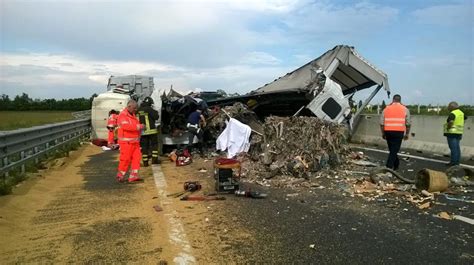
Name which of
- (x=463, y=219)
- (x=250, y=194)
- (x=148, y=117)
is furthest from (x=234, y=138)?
(x=463, y=219)

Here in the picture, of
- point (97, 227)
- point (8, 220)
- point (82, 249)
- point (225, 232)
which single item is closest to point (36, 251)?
point (82, 249)

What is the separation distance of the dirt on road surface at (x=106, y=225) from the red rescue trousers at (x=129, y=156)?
0.37m

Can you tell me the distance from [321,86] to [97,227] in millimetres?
7069

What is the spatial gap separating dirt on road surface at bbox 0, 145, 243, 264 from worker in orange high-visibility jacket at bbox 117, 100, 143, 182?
375 mm

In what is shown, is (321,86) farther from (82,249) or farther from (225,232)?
(82,249)

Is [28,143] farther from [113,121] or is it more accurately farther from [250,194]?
[113,121]

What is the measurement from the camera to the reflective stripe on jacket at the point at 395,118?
30.3 feet

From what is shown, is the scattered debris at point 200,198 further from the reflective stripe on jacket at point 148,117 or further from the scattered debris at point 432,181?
the reflective stripe on jacket at point 148,117

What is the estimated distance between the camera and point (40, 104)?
6022cm

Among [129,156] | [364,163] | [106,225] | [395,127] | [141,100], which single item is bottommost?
[106,225]

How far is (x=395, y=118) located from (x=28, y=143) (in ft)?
25.1

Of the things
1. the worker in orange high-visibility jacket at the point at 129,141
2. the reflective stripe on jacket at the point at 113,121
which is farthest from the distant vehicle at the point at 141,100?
the worker in orange high-visibility jacket at the point at 129,141

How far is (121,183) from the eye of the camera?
8.33 meters

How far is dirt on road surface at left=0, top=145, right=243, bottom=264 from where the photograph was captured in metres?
4.34
